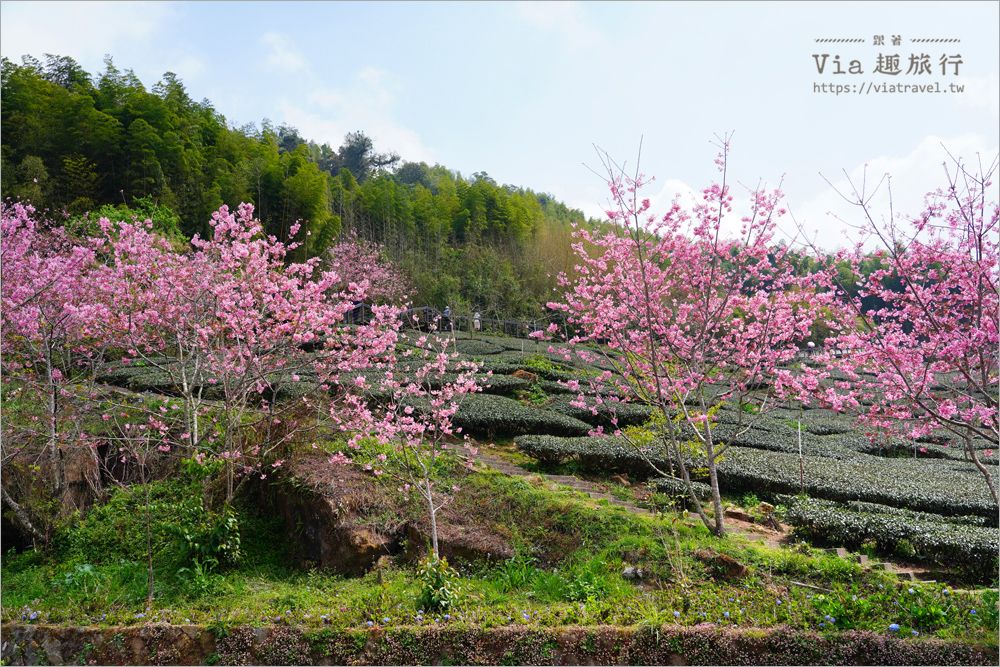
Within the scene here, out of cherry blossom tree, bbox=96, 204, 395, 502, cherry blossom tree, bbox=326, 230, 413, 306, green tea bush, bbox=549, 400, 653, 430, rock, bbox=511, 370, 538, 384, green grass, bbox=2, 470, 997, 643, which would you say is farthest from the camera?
cherry blossom tree, bbox=326, 230, 413, 306

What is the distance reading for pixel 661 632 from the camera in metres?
3.42

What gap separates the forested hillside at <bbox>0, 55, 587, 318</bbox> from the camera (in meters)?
14.8

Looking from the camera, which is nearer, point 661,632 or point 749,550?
point 661,632

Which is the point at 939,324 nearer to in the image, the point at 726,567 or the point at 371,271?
the point at 726,567

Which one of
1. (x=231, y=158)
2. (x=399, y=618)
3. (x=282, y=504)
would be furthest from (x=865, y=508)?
(x=231, y=158)

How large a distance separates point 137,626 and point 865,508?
22.5ft

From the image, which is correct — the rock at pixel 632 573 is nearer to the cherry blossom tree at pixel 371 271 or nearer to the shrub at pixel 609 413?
the shrub at pixel 609 413

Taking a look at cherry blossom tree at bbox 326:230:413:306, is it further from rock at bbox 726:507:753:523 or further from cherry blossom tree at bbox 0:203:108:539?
rock at bbox 726:507:753:523

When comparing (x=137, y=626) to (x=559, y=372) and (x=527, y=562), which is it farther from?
(x=559, y=372)

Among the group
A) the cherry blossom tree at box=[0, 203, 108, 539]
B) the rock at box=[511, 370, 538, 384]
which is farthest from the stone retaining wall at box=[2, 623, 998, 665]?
the rock at box=[511, 370, 538, 384]

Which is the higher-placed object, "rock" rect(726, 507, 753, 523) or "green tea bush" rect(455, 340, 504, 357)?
"green tea bush" rect(455, 340, 504, 357)

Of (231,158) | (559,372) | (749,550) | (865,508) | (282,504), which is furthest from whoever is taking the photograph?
(231,158)

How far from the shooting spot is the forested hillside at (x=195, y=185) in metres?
14.8

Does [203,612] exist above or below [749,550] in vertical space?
below
